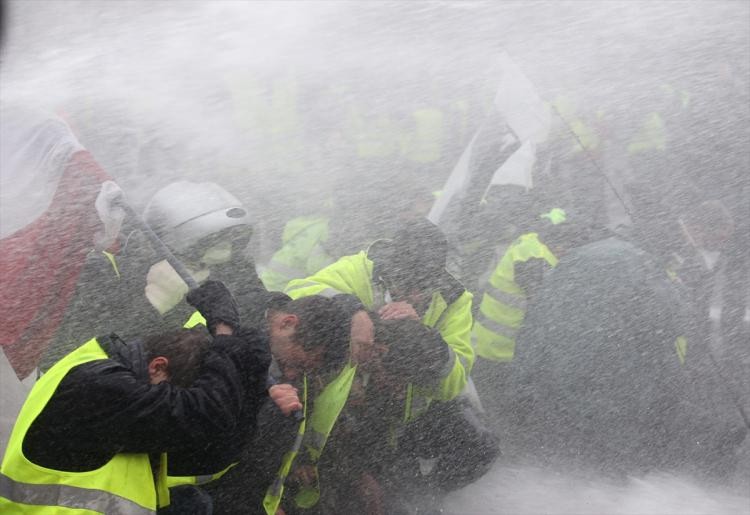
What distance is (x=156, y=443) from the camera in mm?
1297

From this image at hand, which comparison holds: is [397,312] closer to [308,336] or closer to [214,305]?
[308,336]

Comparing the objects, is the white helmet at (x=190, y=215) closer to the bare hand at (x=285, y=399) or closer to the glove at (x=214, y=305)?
the glove at (x=214, y=305)

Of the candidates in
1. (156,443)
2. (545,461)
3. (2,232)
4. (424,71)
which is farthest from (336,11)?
(156,443)

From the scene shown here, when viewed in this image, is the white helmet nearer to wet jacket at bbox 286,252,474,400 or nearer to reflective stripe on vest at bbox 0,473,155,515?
wet jacket at bbox 286,252,474,400

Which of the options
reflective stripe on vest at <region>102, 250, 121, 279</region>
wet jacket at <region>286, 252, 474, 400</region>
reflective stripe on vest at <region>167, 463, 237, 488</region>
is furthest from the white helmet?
reflective stripe on vest at <region>167, 463, 237, 488</region>

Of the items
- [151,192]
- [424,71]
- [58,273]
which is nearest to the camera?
[58,273]

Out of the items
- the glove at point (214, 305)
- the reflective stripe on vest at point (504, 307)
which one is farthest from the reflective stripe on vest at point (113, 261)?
the reflective stripe on vest at point (504, 307)

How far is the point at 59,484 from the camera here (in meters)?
1.24

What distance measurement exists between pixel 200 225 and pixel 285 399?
57 cm

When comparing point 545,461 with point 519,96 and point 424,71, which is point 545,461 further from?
point 424,71

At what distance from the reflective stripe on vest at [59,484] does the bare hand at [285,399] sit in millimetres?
342

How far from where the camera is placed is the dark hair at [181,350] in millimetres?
1387

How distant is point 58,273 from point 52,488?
647 mm

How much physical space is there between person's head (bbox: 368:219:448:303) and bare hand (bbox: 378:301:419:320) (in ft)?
0.48
